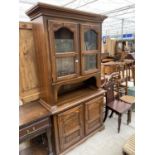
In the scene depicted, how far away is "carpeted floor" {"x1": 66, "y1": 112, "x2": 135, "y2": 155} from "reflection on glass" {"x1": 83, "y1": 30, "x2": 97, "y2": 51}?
1.49 metres

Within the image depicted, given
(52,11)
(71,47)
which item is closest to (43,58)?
(71,47)

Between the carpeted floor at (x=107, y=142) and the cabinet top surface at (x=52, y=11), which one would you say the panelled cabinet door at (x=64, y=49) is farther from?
the carpeted floor at (x=107, y=142)

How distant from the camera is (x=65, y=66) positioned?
1799 mm

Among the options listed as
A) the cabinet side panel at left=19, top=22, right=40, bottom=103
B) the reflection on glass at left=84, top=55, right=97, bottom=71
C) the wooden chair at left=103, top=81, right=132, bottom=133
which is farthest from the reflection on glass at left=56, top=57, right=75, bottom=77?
the wooden chair at left=103, top=81, right=132, bottom=133

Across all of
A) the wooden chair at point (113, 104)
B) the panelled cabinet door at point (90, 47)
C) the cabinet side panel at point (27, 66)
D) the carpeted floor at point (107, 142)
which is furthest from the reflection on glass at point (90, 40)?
the carpeted floor at point (107, 142)

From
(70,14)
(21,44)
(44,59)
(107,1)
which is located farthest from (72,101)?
(107,1)

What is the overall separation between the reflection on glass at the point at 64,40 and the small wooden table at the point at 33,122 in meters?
0.79

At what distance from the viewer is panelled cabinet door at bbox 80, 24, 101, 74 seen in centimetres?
191

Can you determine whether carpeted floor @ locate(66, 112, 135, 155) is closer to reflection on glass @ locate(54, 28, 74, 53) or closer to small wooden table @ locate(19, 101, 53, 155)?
small wooden table @ locate(19, 101, 53, 155)

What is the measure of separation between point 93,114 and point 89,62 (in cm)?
85

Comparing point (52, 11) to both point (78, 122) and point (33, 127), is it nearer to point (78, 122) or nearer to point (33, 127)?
point (33, 127)

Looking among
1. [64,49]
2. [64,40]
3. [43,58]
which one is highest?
[64,40]

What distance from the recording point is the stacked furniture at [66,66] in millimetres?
1577
